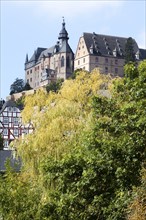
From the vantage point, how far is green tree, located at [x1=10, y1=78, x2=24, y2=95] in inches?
4744

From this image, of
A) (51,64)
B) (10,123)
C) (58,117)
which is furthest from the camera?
(51,64)

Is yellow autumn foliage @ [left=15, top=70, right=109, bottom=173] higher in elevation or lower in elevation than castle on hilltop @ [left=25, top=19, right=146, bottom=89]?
lower

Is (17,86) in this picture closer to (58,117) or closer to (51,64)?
(51,64)

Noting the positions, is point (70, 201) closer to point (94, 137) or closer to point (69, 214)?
point (69, 214)

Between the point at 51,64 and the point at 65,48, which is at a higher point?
the point at 65,48

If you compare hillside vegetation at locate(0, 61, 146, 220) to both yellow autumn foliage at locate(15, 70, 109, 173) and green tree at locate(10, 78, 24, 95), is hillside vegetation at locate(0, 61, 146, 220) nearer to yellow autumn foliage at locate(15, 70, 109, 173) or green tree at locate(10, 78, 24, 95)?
yellow autumn foliage at locate(15, 70, 109, 173)

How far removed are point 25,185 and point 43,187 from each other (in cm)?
222

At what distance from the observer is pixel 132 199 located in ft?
43.7

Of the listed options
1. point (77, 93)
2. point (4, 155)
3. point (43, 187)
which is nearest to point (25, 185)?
point (43, 187)

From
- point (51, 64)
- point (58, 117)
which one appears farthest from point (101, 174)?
point (51, 64)

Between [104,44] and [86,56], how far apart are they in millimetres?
6622

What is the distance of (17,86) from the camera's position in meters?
124

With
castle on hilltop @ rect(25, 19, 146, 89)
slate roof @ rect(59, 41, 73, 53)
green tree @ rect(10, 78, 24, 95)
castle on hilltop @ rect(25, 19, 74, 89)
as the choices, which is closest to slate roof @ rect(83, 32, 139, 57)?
castle on hilltop @ rect(25, 19, 146, 89)

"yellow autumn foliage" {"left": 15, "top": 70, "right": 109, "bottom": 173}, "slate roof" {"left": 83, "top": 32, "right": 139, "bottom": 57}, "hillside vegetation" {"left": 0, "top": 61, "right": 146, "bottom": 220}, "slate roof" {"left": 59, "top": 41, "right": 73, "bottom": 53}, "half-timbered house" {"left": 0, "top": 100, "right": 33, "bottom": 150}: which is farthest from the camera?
"slate roof" {"left": 59, "top": 41, "right": 73, "bottom": 53}
